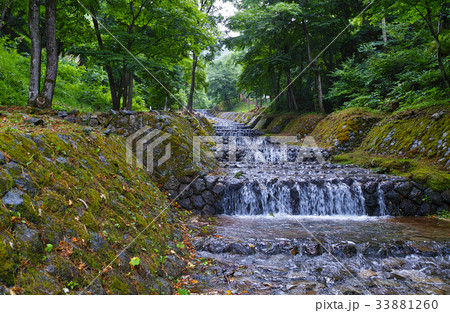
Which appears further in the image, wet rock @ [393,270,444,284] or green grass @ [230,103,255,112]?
green grass @ [230,103,255,112]

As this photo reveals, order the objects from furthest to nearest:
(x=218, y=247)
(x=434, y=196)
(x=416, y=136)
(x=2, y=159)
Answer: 1. (x=416, y=136)
2. (x=434, y=196)
3. (x=218, y=247)
4. (x=2, y=159)

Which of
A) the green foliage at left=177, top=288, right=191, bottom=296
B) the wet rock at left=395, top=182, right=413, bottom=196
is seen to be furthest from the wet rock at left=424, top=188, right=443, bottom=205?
the green foliage at left=177, top=288, right=191, bottom=296

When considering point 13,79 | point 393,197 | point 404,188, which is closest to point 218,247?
point 393,197

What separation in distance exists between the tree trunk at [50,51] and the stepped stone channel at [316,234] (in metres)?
4.48

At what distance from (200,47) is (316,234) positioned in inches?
307

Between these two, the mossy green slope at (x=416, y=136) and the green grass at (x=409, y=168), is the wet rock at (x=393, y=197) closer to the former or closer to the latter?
the green grass at (x=409, y=168)

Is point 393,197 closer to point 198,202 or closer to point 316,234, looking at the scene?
point 316,234

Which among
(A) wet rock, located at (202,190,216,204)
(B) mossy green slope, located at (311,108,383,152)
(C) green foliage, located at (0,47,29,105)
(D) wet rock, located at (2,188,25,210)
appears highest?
(C) green foliage, located at (0,47,29,105)

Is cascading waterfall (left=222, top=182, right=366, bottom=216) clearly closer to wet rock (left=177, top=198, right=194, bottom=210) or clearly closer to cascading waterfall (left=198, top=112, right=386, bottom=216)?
cascading waterfall (left=198, top=112, right=386, bottom=216)

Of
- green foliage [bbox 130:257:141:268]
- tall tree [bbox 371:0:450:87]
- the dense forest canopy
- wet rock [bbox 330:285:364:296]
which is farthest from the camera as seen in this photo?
the dense forest canopy

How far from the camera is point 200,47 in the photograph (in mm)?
9500

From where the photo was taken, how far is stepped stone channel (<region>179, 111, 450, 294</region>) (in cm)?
343

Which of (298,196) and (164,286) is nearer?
(164,286)
